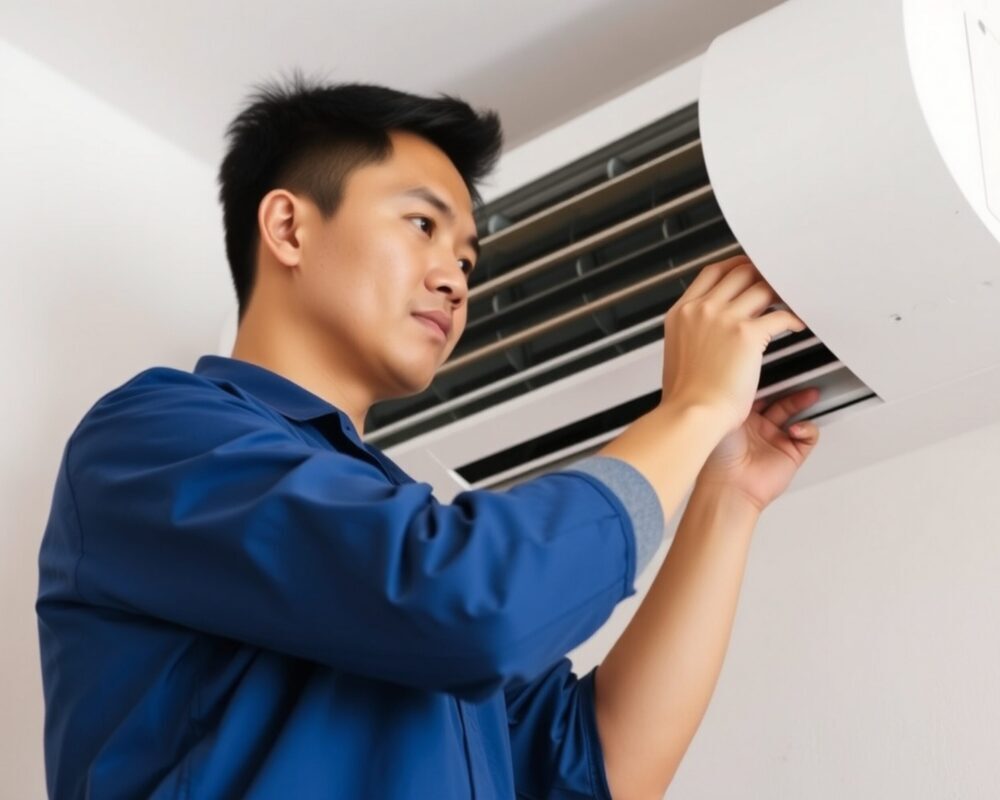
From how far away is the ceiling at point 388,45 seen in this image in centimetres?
155

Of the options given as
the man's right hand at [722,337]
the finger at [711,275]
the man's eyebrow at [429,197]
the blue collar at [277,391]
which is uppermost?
the man's eyebrow at [429,197]

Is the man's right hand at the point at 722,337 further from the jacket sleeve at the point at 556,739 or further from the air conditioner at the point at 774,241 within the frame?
the jacket sleeve at the point at 556,739

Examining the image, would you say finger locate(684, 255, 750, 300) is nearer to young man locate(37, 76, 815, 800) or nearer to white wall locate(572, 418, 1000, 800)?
young man locate(37, 76, 815, 800)

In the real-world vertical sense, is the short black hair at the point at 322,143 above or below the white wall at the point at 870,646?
above

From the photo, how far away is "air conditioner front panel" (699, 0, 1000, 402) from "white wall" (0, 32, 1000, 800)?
293 millimetres

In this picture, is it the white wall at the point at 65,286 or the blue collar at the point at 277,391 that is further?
the white wall at the point at 65,286

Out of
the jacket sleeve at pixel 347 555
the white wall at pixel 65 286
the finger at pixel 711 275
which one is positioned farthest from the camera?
the white wall at pixel 65 286

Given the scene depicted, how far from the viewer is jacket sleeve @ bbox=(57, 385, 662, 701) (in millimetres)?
797

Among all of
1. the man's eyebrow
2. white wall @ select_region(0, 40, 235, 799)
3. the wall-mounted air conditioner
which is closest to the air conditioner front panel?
the wall-mounted air conditioner

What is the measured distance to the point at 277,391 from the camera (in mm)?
1082

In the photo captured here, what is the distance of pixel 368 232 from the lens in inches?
46.5

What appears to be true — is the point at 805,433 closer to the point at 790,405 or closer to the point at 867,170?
the point at 790,405

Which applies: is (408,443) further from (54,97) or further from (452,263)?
(54,97)

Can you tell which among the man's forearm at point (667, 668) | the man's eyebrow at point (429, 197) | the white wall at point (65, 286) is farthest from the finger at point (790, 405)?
the white wall at point (65, 286)
